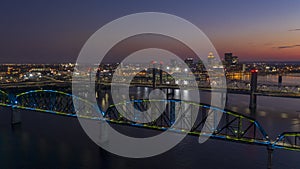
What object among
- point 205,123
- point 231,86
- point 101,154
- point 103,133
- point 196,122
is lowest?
point 101,154

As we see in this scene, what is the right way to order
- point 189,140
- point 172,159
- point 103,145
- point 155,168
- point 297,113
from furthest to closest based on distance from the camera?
point 297,113
point 189,140
point 103,145
point 172,159
point 155,168

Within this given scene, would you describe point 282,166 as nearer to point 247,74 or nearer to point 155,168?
point 155,168

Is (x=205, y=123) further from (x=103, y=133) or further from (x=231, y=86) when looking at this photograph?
(x=231, y=86)

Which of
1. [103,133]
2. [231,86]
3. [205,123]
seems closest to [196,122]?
[205,123]

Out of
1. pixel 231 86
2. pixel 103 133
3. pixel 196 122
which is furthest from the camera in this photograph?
pixel 231 86

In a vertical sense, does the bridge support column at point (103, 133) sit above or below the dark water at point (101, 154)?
above

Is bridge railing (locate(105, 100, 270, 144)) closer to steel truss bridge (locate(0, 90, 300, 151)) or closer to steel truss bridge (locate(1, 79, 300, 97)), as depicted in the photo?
steel truss bridge (locate(0, 90, 300, 151))

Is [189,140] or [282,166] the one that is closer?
[282,166]

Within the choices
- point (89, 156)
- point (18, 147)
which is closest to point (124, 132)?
point (89, 156)

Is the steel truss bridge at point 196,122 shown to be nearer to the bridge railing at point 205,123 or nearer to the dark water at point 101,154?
the bridge railing at point 205,123

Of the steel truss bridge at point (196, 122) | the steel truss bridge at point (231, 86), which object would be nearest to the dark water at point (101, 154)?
the steel truss bridge at point (196, 122)

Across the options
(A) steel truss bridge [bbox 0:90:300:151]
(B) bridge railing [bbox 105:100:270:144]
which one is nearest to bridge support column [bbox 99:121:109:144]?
(A) steel truss bridge [bbox 0:90:300:151]
